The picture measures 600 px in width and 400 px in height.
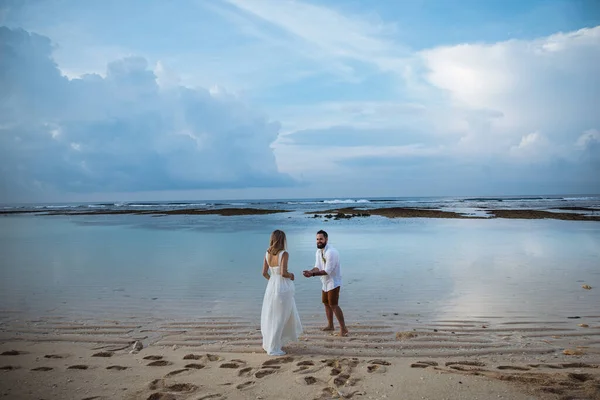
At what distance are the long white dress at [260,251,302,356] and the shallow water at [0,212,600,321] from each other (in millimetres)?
1785

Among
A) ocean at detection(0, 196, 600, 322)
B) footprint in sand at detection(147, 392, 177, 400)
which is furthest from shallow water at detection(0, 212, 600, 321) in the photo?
footprint in sand at detection(147, 392, 177, 400)

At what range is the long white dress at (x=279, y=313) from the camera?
620cm

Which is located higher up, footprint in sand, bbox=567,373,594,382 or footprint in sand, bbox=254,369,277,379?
footprint in sand, bbox=254,369,277,379

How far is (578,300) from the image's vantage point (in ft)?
28.7

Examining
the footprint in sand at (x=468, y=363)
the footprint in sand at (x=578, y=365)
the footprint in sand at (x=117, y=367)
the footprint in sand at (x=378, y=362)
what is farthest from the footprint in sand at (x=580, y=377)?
the footprint in sand at (x=117, y=367)

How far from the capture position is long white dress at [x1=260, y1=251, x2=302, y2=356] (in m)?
6.20

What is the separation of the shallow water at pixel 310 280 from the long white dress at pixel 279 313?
70.3 inches

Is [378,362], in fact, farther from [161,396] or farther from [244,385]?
[161,396]

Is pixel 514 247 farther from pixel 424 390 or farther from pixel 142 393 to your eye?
pixel 142 393

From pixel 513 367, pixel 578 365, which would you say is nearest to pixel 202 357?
pixel 513 367

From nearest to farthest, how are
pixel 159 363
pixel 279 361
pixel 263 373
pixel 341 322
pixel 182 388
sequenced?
pixel 182 388 < pixel 263 373 < pixel 159 363 < pixel 279 361 < pixel 341 322

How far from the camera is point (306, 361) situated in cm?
574

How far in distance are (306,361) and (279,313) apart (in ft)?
2.75

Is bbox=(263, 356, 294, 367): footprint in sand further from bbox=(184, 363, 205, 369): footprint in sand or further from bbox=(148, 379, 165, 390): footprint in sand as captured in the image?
bbox=(148, 379, 165, 390): footprint in sand
